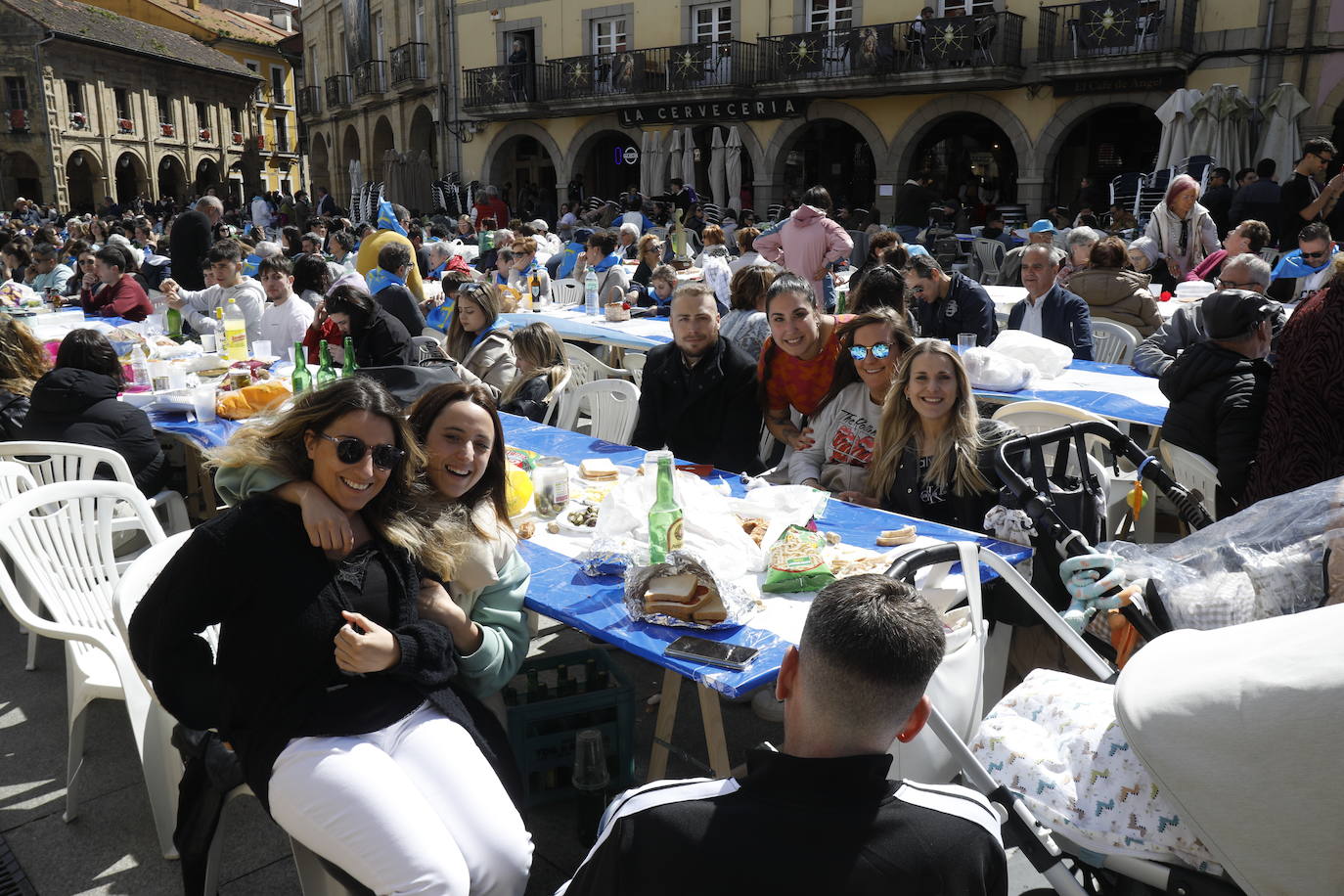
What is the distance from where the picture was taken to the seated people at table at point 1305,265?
7.10 metres

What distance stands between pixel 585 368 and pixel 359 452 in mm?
4452

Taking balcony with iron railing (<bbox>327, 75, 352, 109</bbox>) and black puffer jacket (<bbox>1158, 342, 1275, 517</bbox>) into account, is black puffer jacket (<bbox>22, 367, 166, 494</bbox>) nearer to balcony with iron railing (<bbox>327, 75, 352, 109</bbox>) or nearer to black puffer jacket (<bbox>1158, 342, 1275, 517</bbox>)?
black puffer jacket (<bbox>1158, 342, 1275, 517</bbox>)

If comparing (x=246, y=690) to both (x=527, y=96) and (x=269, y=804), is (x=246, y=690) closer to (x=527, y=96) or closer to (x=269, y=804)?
(x=269, y=804)

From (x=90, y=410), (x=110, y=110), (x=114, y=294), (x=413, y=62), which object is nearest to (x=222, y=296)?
(x=114, y=294)

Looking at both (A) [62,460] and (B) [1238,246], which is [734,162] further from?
(A) [62,460]

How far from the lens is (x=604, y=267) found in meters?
9.85

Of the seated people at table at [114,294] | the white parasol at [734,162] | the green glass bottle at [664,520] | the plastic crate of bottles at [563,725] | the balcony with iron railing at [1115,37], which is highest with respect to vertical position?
the balcony with iron railing at [1115,37]

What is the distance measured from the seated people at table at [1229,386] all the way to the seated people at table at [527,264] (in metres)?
7.04

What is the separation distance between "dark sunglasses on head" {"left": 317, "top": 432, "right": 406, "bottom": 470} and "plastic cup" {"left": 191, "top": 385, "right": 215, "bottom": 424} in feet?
9.90

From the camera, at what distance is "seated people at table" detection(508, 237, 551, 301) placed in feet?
32.5

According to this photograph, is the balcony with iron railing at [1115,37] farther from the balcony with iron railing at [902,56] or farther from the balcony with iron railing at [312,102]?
the balcony with iron railing at [312,102]

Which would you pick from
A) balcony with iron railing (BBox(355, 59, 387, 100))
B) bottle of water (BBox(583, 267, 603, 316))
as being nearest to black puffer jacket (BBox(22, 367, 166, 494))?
bottle of water (BBox(583, 267, 603, 316))

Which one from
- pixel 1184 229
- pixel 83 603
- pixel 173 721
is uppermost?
pixel 1184 229

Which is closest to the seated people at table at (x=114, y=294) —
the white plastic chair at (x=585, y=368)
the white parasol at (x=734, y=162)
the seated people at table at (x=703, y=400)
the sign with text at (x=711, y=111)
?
the white plastic chair at (x=585, y=368)
